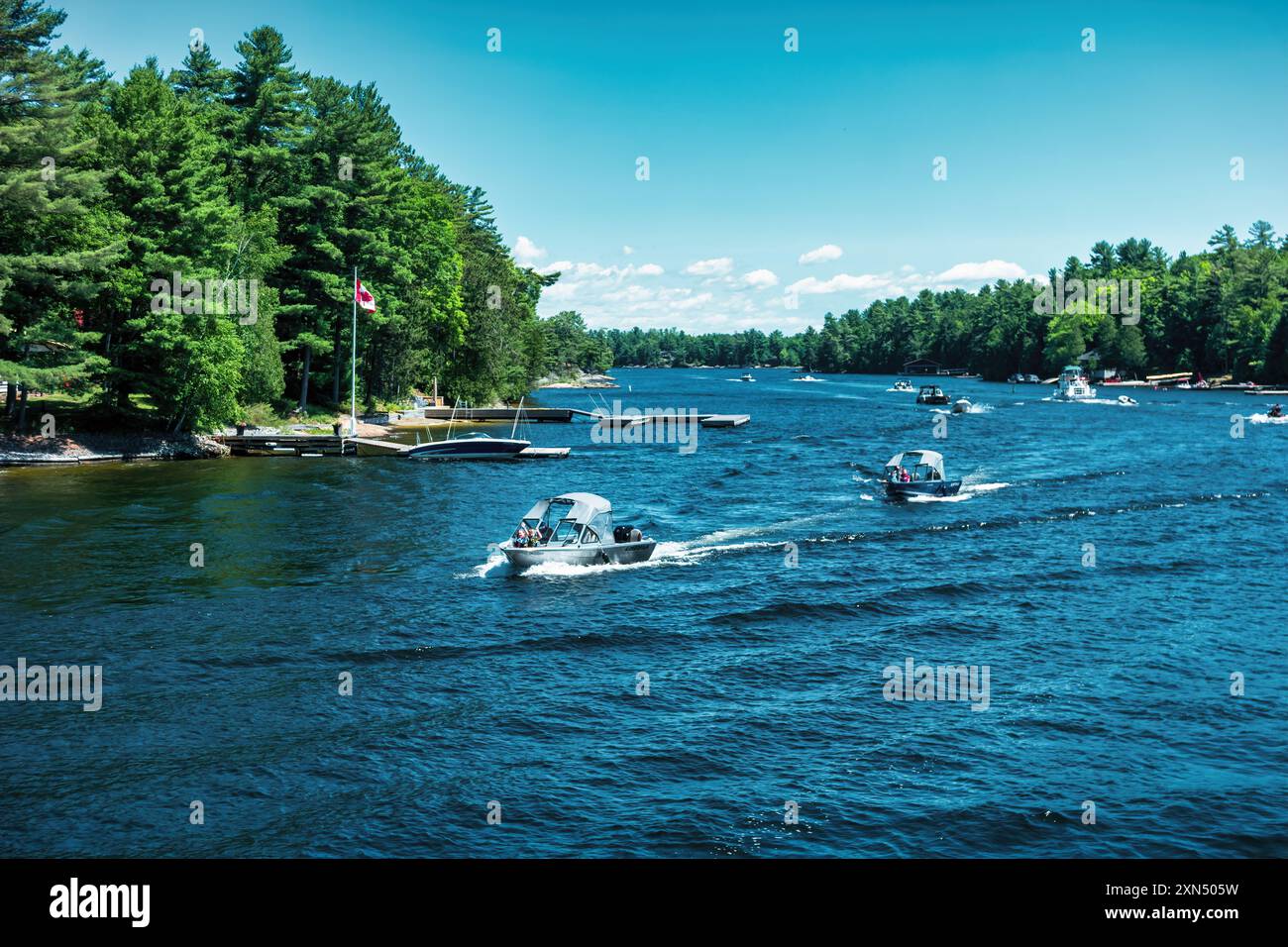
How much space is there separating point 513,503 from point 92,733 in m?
33.4

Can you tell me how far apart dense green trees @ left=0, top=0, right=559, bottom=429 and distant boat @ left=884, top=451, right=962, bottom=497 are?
138 ft

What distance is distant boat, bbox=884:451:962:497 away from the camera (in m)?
56.0

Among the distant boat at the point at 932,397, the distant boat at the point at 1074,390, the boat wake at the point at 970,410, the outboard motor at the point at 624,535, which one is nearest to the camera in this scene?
the outboard motor at the point at 624,535

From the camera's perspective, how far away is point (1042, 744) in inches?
851

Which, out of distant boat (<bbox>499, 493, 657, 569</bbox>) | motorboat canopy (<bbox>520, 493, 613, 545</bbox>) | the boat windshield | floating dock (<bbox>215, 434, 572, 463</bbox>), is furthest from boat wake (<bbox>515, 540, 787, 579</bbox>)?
floating dock (<bbox>215, 434, 572, 463</bbox>)

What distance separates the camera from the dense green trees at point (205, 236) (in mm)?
59531

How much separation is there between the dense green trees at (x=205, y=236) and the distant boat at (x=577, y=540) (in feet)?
119

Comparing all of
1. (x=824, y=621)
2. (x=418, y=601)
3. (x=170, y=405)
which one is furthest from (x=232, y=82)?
(x=824, y=621)

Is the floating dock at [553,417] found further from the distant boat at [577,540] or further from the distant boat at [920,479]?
the distant boat at [577,540]

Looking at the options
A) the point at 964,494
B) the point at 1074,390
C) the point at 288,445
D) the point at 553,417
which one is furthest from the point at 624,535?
the point at 1074,390

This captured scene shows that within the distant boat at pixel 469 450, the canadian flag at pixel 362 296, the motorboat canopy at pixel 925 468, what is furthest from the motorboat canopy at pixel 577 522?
the canadian flag at pixel 362 296

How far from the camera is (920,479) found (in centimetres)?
5666

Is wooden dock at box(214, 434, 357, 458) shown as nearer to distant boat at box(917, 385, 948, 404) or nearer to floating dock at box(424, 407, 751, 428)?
floating dock at box(424, 407, 751, 428)
